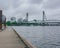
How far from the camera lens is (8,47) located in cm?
1511

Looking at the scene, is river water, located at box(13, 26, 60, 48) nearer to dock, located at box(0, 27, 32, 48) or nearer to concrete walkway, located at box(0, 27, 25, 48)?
dock, located at box(0, 27, 32, 48)

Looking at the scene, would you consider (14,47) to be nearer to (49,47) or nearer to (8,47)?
(8,47)

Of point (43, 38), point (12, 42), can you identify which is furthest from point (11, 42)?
point (43, 38)

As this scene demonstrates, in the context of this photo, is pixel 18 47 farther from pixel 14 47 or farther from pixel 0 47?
pixel 0 47

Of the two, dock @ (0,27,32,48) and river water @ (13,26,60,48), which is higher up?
dock @ (0,27,32,48)

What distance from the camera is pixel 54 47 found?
20.2 m

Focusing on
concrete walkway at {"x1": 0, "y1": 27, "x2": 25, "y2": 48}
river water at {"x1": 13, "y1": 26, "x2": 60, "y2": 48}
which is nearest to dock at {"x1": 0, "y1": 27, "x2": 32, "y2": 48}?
concrete walkway at {"x1": 0, "y1": 27, "x2": 25, "y2": 48}

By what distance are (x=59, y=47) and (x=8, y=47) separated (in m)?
6.77

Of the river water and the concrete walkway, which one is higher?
the concrete walkway

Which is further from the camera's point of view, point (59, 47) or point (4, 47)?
point (59, 47)

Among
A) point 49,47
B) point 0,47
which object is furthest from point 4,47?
A: point 49,47

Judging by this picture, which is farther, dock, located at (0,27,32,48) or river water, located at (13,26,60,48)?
river water, located at (13,26,60,48)

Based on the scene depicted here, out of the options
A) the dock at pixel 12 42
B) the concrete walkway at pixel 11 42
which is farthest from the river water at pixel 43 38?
the concrete walkway at pixel 11 42

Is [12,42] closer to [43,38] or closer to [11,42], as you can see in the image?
[11,42]
